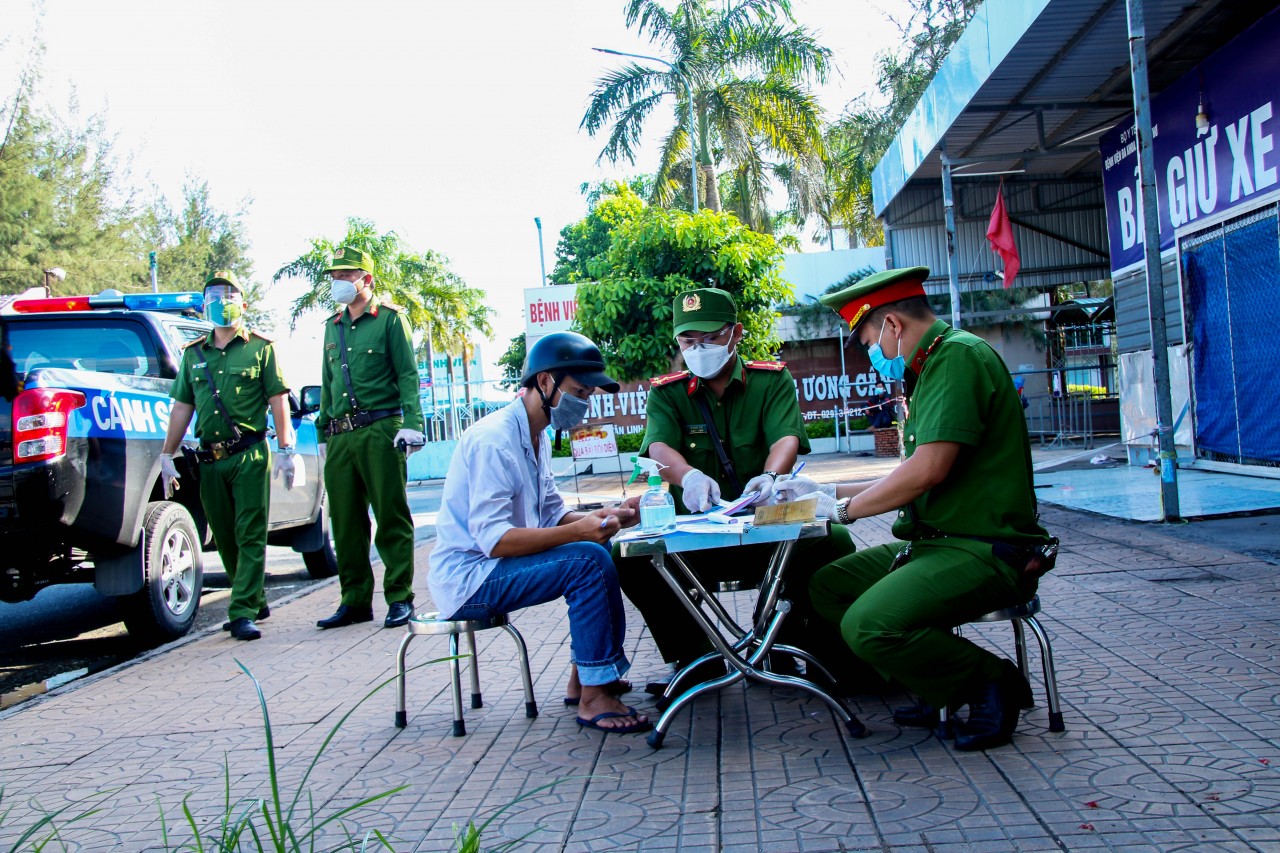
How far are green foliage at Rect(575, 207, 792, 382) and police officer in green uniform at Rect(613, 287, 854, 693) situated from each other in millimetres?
7924

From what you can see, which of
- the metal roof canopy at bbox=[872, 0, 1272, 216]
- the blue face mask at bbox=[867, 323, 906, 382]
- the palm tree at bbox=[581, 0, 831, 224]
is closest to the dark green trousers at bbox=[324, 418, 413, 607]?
the blue face mask at bbox=[867, 323, 906, 382]

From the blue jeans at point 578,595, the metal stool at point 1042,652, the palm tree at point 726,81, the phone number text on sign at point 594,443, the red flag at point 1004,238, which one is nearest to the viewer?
the metal stool at point 1042,652

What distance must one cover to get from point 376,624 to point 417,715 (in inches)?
89.3

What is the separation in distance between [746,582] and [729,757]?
0.97 metres

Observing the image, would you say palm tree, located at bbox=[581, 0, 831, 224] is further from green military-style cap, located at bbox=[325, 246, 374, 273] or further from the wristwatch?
the wristwatch

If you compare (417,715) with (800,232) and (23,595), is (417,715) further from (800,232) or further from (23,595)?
(800,232)

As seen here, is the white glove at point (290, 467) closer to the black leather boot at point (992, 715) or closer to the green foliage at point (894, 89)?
the black leather boot at point (992, 715)

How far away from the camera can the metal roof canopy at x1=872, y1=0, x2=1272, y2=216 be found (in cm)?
993

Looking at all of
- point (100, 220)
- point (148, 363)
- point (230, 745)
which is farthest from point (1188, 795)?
point (100, 220)

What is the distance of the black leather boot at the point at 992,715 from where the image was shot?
349 centimetres

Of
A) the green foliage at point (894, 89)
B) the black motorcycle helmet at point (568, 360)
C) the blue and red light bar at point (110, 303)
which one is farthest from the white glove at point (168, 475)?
the green foliage at point (894, 89)

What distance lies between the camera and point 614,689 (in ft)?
13.5

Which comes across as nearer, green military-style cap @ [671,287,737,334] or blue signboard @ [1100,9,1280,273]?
green military-style cap @ [671,287,737,334]

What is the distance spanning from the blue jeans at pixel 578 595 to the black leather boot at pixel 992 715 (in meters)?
1.24
